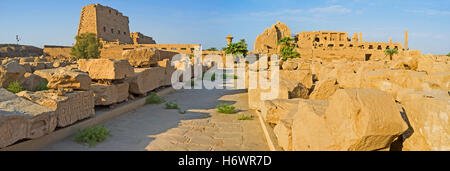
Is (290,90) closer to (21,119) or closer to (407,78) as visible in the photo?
(407,78)

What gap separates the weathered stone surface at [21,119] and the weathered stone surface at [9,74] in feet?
6.24

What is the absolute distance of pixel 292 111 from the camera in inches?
149

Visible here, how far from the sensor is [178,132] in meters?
4.12

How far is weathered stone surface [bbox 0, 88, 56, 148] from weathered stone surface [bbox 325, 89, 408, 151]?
345 cm

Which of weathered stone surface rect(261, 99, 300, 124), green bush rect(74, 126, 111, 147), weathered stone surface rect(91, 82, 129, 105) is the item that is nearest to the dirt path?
green bush rect(74, 126, 111, 147)

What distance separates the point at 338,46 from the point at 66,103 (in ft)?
141

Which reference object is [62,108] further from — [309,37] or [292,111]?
[309,37]

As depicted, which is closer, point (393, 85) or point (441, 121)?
point (441, 121)

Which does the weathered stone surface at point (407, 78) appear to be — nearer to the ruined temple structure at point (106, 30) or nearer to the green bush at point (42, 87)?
the green bush at point (42, 87)

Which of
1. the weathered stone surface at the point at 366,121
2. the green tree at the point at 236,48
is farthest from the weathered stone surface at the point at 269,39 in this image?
the weathered stone surface at the point at 366,121

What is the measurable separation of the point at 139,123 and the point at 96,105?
1.17 metres

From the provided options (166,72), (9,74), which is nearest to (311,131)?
(9,74)
